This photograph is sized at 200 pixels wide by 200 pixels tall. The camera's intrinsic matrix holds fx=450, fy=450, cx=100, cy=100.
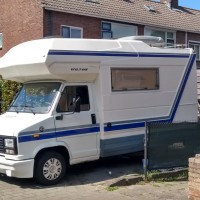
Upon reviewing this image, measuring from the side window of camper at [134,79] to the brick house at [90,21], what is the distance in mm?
11873

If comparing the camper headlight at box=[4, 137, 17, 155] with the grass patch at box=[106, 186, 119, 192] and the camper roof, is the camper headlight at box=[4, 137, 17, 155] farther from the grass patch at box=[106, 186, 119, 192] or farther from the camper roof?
the grass patch at box=[106, 186, 119, 192]

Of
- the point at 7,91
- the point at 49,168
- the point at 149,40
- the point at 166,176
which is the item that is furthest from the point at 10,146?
the point at 7,91

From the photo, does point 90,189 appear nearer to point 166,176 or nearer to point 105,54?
point 166,176

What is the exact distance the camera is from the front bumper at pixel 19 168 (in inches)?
336

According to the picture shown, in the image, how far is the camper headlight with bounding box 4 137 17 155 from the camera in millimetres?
8586

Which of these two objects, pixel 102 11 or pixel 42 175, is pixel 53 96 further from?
pixel 102 11

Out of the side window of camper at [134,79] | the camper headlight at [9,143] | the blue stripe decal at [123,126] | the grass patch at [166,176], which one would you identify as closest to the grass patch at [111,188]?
the grass patch at [166,176]

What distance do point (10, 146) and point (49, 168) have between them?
0.93 m

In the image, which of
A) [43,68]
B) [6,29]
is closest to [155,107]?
[43,68]

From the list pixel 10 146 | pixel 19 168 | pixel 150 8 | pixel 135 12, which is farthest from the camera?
pixel 150 8

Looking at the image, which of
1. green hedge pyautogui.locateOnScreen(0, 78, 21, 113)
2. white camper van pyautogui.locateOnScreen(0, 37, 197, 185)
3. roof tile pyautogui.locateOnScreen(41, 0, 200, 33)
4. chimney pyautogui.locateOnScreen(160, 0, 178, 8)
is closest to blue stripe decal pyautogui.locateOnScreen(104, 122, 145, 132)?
white camper van pyautogui.locateOnScreen(0, 37, 197, 185)

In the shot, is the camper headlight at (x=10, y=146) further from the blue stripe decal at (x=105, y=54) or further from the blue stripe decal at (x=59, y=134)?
the blue stripe decal at (x=105, y=54)

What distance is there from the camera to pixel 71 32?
2289 cm

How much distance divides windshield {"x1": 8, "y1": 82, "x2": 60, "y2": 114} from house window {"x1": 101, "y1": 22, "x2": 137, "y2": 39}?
14.4m
